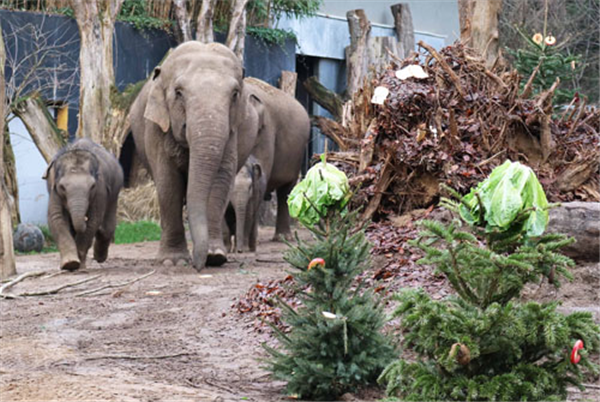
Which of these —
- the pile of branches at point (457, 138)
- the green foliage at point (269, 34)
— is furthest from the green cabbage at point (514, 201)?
the green foliage at point (269, 34)

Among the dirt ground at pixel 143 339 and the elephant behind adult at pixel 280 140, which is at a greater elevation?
the elephant behind adult at pixel 280 140

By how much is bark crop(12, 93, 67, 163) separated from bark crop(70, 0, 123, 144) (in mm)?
766

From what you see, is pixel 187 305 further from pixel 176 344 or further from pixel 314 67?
pixel 314 67

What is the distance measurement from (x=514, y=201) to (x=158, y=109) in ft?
27.7

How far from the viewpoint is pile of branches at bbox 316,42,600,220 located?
916 cm

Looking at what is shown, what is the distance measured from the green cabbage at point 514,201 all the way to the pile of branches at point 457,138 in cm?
434

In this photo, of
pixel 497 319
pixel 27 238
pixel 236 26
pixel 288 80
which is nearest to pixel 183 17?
pixel 236 26

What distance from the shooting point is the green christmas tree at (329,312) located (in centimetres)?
553

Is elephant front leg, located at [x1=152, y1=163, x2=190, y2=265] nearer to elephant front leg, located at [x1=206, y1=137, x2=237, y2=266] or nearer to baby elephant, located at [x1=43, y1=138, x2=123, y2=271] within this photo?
elephant front leg, located at [x1=206, y1=137, x2=237, y2=266]

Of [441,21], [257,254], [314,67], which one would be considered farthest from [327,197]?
[441,21]

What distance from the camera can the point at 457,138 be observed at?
9.09m

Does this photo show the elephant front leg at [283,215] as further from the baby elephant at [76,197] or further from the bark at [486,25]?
the bark at [486,25]

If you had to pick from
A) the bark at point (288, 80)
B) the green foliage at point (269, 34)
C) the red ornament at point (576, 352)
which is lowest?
the red ornament at point (576, 352)

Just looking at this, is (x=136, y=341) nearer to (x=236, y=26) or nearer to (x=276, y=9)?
(x=236, y=26)
